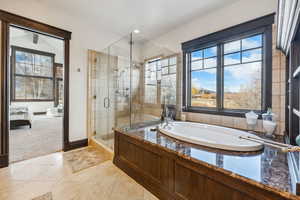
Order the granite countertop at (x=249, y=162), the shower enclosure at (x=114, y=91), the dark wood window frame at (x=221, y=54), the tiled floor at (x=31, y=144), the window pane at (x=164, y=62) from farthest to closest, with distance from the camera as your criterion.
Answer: the window pane at (x=164, y=62)
the shower enclosure at (x=114, y=91)
the tiled floor at (x=31, y=144)
the dark wood window frame at (x=221, y=54)
the granite countertop at (x=249, y=162)

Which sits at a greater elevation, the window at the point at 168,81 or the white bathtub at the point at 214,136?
the window at the point at 168,81

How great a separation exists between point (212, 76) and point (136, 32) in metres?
2.14

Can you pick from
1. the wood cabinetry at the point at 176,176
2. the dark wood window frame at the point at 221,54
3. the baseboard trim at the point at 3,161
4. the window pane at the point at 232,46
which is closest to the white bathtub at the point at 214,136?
the wood cabinetry at the point at 176,176

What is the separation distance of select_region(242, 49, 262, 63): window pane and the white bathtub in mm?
1212

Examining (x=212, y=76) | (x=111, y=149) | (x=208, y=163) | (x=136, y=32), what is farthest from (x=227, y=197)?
(x=136, y=32)

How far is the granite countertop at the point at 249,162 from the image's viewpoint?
887 millimetres

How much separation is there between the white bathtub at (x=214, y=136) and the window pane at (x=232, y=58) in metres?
1.20

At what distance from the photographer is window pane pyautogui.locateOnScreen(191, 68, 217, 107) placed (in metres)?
2.69

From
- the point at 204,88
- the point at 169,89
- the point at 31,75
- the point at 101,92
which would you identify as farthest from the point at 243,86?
the point at 31,75

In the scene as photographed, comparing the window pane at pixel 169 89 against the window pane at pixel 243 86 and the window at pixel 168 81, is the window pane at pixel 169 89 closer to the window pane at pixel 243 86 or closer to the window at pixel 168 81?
the window at pixel 168 81

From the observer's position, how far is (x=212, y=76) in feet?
8.85

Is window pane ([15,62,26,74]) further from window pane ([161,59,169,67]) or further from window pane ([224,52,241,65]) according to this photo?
window pane ([224,52,241,65])

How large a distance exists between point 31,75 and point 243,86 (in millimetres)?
8141

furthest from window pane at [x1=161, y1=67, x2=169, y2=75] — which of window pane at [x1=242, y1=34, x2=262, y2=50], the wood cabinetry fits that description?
the wood cabinetry
